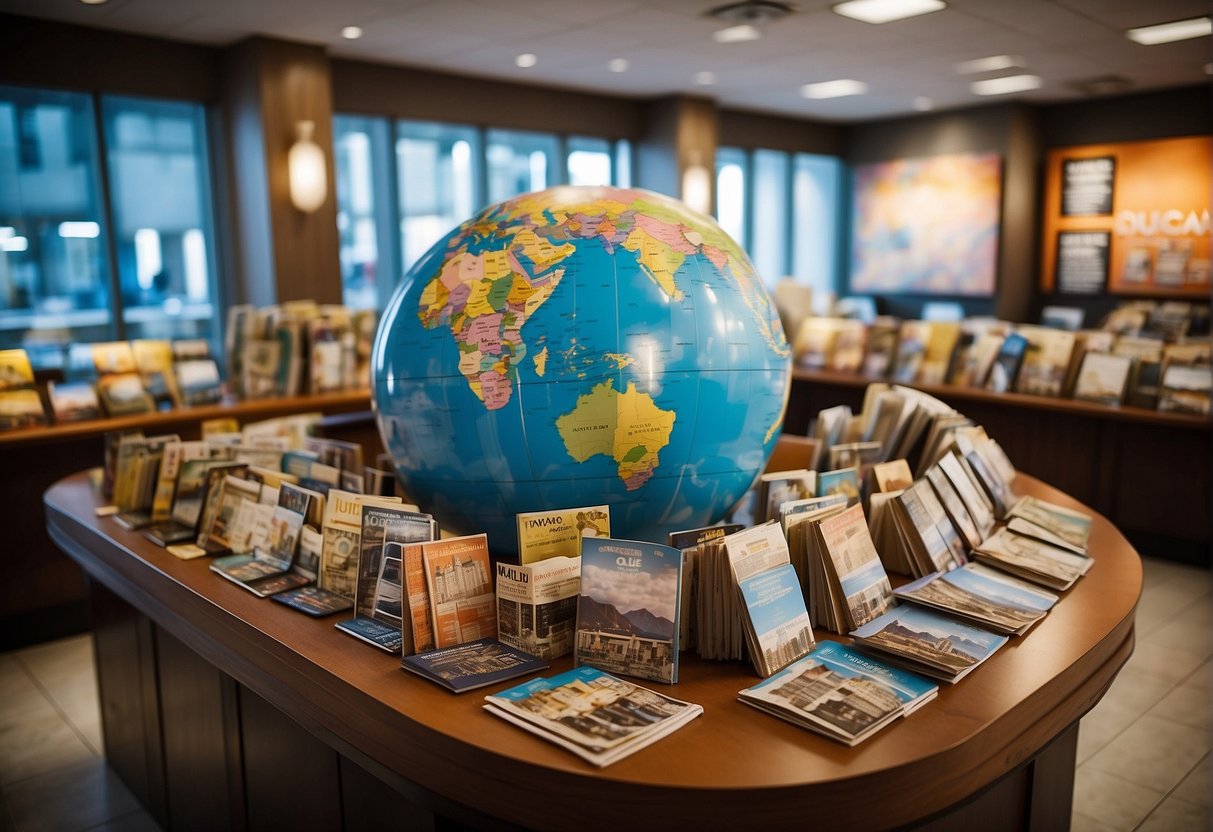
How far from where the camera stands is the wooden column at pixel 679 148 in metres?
8.57

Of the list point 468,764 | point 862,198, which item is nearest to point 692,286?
point 468,764

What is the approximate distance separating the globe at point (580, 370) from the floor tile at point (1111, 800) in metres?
1.58

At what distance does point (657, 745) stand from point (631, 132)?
8.15 metres

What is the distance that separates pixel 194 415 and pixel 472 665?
10.7 feet

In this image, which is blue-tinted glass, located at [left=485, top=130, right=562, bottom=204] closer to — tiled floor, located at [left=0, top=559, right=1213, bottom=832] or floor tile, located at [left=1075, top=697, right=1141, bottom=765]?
tiled floor, located at [left=0, top=559, right=1213, bottom=832]

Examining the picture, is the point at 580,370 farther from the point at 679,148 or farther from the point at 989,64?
the point at 679,148

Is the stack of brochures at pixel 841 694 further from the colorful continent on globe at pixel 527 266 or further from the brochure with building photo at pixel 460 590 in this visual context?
the colorful continent on globe at pixel 527 266

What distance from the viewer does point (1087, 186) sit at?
372 inches

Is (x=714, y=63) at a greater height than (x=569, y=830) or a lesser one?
greater

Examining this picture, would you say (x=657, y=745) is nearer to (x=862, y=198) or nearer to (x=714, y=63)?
(x=714, y=63)

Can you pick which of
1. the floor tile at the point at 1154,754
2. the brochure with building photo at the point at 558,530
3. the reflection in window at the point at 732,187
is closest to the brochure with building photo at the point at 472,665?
the brochure with building photo at the point at 558,530

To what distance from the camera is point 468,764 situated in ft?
4.30

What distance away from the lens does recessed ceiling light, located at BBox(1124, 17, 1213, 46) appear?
5961mm

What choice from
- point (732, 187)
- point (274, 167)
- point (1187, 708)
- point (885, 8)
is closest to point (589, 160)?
point (732, 187)
